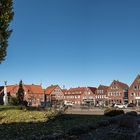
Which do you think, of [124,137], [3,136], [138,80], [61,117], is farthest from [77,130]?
[138,80]

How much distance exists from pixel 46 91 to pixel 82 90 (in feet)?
58.8

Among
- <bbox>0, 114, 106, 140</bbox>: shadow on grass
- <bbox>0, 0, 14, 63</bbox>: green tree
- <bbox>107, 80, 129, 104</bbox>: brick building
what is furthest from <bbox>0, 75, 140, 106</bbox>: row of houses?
<bbox>0, 114, 106, 140</bbox>: shadow on grass

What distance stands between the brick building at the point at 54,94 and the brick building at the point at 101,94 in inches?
760

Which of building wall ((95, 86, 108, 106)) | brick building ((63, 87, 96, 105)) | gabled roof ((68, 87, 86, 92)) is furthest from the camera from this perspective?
gabled roof ((68, 87, 86, 92))

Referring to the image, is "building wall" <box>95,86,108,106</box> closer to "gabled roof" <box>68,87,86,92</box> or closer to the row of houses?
the row of houses

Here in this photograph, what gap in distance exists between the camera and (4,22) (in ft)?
97.1

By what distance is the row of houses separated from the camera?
13338 cm

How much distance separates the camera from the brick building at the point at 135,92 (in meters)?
131

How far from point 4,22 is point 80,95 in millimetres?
132209

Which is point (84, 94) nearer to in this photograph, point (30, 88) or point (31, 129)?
point (30, 88)

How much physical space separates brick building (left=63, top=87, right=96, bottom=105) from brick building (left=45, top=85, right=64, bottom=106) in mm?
3634

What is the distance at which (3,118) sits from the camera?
30.1 m

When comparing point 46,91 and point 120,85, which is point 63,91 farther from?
point 120,85

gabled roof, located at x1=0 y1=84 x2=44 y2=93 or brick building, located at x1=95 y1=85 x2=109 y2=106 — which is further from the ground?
gabled roof, located at x1=0 y1=84 x2=44 y2=93
